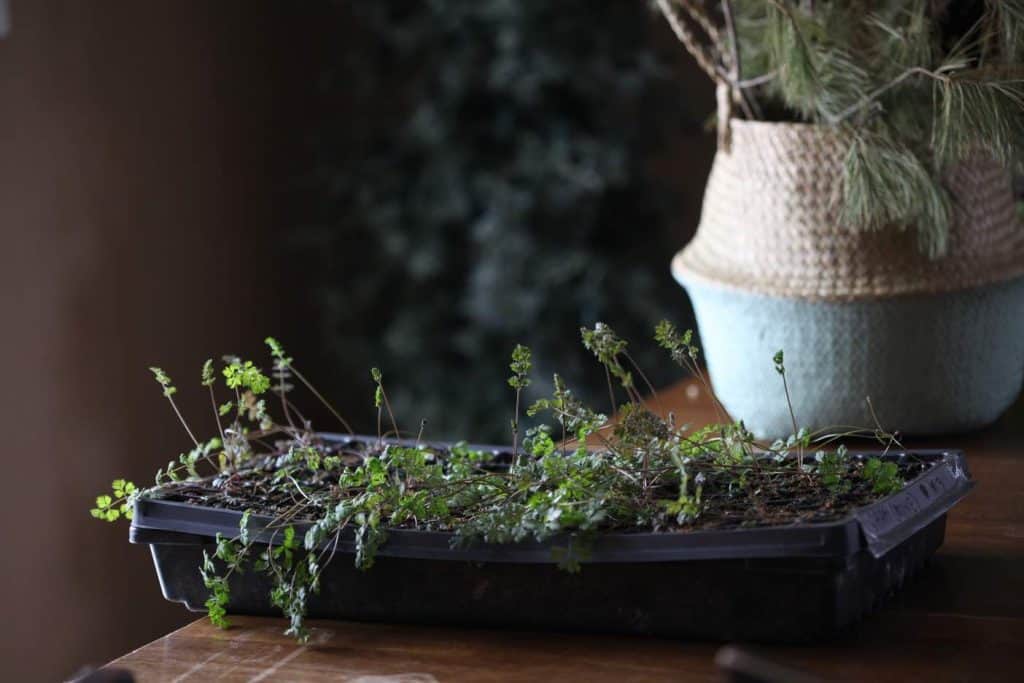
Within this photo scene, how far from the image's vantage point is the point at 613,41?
2322 millimetres

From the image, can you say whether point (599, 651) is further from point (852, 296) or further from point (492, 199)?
point (492, 199)

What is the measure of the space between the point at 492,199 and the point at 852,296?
1.28m

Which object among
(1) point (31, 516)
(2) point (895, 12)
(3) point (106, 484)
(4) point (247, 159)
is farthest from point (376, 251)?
(2) point (895, 12)

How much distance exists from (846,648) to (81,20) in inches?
71.1

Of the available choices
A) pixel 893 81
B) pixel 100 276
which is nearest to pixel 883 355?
pixel 893 81

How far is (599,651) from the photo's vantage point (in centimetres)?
74

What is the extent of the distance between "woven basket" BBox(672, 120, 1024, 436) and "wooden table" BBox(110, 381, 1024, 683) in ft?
1.02

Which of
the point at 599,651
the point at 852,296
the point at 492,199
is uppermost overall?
the point at 492,199

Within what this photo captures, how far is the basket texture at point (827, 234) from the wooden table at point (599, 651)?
34 cm

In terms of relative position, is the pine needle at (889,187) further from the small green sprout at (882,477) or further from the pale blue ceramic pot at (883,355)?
the small green sprout at (882,477)

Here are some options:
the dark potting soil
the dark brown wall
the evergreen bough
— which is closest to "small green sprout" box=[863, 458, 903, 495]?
the dark potting soil

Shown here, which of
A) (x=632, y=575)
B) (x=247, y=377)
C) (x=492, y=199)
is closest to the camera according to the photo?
(x=632, y=575)

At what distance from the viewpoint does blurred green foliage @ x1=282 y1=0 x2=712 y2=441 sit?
2.30 m

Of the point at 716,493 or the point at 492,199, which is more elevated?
the point at 492,199
